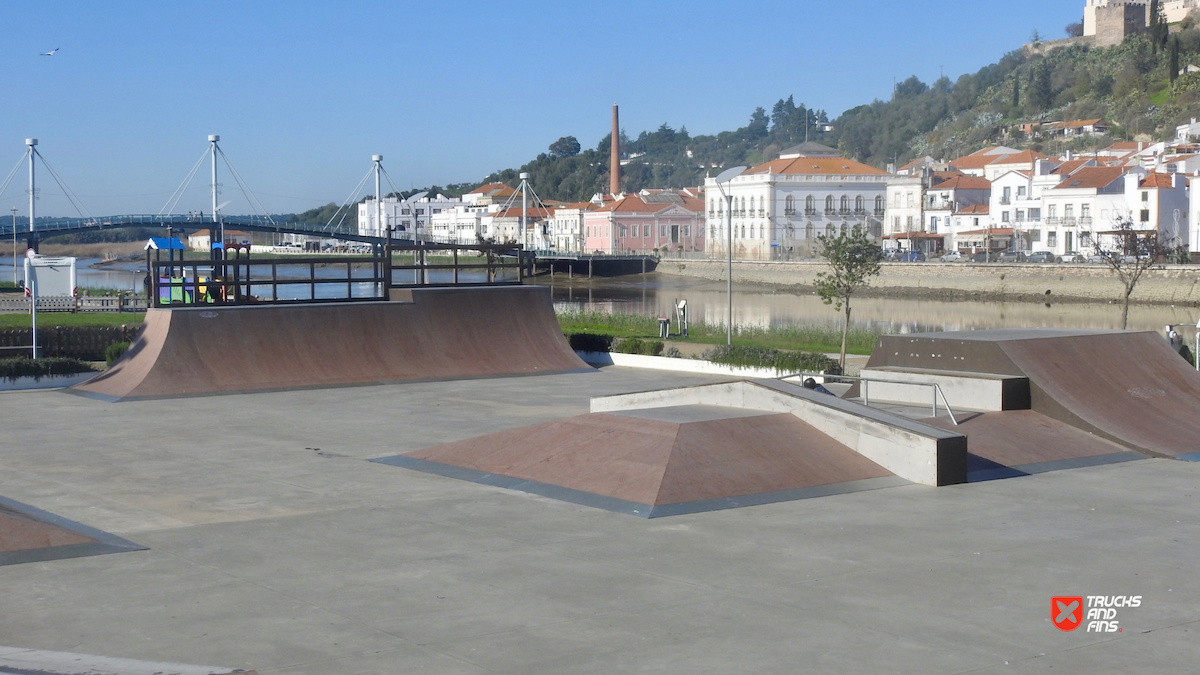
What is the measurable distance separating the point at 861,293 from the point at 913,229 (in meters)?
21.1

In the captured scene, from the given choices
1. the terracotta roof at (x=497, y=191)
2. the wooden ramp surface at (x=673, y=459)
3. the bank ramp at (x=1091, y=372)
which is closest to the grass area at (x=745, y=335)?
the bank ramp at (x=1091, y=372)

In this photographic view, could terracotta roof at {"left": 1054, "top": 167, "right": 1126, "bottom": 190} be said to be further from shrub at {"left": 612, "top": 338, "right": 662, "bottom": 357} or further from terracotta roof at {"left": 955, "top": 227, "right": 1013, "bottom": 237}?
shrub at {"left": 612, "top": 338, "right": 662, "bottom": 357}

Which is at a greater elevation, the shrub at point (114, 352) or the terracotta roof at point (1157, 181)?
the terracotta roof at point (1157, 181)

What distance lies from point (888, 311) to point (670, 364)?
32.5 meters

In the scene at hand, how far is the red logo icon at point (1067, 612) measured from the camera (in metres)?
6.88

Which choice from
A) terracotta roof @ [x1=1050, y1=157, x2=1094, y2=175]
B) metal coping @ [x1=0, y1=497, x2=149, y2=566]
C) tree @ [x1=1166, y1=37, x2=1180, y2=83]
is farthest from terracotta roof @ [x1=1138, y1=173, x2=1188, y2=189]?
metal coping @ [x1=0, y1=497, x2=149, y2=566]

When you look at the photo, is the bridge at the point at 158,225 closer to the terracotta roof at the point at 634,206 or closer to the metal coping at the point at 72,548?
the terracotta roof at the point at 634,206

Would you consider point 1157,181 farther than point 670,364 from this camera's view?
Yes

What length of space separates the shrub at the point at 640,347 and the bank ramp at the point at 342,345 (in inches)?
66.9

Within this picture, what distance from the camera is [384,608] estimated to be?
7336mm

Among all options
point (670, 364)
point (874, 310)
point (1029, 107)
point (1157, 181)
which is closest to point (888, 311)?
point (874, 310)

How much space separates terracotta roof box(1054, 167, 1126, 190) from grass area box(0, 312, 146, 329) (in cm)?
5358

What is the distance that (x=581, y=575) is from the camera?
8148mm

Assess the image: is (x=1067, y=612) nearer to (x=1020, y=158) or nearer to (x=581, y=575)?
(x=581, y=575)
